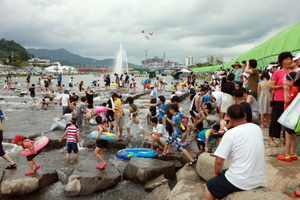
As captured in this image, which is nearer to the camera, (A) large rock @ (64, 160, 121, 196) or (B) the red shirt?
(B) the red shirt

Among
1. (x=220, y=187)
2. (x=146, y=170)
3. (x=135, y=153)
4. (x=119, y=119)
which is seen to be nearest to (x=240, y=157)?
(x=220, y=187)

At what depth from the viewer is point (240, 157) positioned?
8.91ft

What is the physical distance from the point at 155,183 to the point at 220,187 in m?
2.84

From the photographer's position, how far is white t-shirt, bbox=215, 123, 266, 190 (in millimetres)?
2676

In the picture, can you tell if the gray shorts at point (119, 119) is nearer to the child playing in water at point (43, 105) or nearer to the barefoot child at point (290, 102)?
the barefoot child at point (290, 102)

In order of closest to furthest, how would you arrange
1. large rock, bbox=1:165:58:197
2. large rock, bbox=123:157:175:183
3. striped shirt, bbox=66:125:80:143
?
1. large rock, bbox=1:165:58:197
2. large rock, bbox=123:157:175:183
3. striped shirt, bbox=66:125:80:143

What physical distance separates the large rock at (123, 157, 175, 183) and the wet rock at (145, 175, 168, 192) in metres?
0.22

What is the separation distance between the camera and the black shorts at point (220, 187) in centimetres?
282

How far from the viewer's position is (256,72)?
7.19 m

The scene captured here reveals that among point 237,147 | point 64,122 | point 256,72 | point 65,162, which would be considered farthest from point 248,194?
point 64,122

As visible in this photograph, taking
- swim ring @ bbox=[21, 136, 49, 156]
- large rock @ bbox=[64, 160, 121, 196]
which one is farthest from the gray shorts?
swim ring @ bbox=[21, 136, 49, 156]

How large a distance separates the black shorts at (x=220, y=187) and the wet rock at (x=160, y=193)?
2016 mm

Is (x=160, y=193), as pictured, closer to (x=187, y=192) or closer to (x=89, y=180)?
(x=187, y=192)

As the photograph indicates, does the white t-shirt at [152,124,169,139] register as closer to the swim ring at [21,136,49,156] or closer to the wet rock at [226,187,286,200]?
the swim ring at [21,136,49,156]
